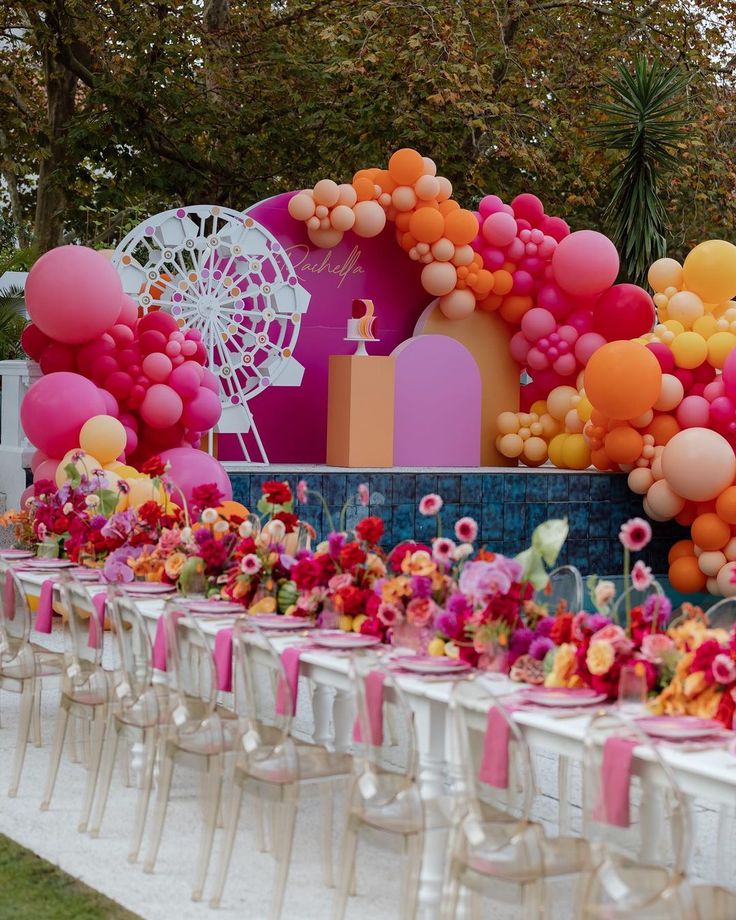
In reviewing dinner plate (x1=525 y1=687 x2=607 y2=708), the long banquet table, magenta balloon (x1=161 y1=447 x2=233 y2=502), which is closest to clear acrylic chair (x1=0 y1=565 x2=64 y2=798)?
the long banquet table

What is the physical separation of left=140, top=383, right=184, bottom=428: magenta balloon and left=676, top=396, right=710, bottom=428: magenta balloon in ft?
12.6

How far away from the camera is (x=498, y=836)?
352cm

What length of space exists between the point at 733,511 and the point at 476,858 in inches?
286

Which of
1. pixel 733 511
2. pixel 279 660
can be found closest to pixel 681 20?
pixel 733 511

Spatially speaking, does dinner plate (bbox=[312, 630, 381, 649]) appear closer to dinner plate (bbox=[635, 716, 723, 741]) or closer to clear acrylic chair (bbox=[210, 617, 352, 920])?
clear acrylic chair (bbox=[210, 617, 352, 920])

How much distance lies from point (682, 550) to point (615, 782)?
26.9ft

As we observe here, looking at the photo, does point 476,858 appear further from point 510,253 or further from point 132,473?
point 510,253

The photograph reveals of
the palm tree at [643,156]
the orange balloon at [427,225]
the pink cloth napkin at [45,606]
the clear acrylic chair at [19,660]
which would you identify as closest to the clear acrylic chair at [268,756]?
the clear acrylic chair at [19,660]

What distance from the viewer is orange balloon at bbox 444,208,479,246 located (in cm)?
1143

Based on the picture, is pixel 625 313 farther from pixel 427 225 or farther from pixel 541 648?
pixel 541 648

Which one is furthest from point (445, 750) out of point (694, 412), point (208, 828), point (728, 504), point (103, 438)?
point (694, 412)

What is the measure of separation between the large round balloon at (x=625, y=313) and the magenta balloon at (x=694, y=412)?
102cm

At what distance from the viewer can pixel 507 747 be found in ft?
11.4

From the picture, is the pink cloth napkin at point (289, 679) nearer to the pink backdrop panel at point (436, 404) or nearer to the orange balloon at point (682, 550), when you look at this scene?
the orange balloon at point (682, 550)
